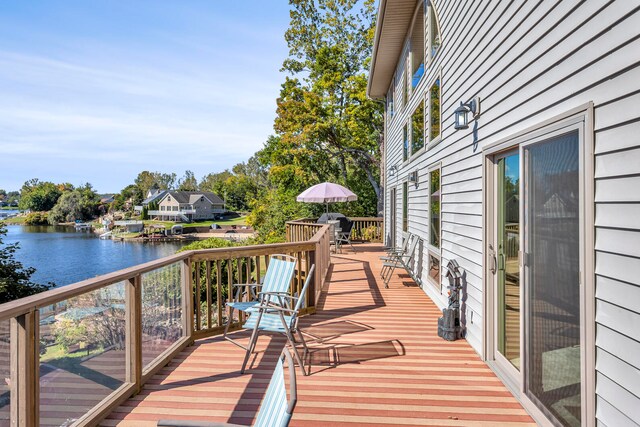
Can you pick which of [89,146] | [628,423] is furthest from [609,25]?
[89,146]

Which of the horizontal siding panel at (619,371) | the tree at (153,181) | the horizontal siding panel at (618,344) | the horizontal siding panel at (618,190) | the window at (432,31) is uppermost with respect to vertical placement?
the tree at (153,181)

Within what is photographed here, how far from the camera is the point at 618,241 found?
1812 mm

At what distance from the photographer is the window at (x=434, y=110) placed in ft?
19.5

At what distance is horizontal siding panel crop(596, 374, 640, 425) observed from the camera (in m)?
1.69

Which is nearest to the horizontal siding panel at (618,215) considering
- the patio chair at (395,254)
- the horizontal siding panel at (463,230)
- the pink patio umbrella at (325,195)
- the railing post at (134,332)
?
the horizontal siding panel at (463,230)

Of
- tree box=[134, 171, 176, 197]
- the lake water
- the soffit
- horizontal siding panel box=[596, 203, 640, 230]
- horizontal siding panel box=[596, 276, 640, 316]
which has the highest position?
tree box=[134, 171, 176, 197]

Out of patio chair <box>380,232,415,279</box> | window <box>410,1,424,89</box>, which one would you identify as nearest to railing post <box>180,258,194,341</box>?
patio chair <box>380,232,415,279</box>

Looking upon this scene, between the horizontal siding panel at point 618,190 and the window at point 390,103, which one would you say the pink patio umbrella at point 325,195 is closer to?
the window at point 390,103

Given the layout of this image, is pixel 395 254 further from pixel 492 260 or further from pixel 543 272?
pixel 543 272

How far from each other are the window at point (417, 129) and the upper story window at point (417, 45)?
57 cm

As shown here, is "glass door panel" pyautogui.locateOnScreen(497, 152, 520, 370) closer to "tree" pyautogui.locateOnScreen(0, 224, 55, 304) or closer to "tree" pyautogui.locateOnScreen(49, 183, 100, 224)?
"tree" pyautogui.locateOnScreen(0, 224, 55, 304)

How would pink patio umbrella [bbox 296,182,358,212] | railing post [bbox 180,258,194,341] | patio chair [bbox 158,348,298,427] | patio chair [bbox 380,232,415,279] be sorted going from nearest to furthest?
patio chair [bbox 158,348,298,427] < railing post [bbox 180,258,194,341] < patio chair [bbox 380,232,415,279] < pink patio umbrella [bbox 296,182,358,212]

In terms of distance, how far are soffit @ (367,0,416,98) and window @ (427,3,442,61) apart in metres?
1.20

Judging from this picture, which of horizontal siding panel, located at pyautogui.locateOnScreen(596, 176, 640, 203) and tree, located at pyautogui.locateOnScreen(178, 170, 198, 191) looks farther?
tree, located at pyautogui.locateOnScreen(178, 170, 198, 191)
